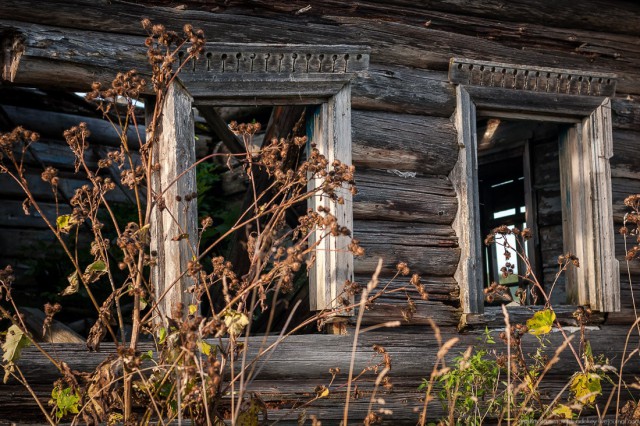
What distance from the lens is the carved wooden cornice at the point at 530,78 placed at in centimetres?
608

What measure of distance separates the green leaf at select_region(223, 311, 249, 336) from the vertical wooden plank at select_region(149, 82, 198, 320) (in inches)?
60.6

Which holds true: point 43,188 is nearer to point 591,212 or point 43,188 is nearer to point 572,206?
point 572,206

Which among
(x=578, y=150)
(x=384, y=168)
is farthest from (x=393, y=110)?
(x=578, y=150)

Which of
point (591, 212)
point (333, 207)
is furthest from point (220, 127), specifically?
point (591, 212)

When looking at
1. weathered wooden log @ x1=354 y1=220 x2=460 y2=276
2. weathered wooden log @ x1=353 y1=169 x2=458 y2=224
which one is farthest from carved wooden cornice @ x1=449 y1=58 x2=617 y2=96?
weathered wooden log @ x1=354 y1=220 x2=460 y2=276

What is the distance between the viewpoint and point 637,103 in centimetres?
679

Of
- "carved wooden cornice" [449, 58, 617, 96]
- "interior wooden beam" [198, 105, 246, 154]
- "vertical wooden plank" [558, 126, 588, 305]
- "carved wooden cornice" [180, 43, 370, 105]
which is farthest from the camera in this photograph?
"interior wooden beam" [198, 105, 246, 154]

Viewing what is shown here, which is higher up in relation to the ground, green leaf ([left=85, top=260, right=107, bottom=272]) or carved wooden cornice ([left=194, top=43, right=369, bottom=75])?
carved wooden cornice ([left=194, top=43, right=369, bottom=75])

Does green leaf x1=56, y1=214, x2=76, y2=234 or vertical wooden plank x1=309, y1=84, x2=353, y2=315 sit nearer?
green leaf x1=56, y1=214, x2=76, y2=234

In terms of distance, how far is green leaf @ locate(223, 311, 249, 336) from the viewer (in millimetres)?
3332

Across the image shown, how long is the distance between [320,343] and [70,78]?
2009 millimetres

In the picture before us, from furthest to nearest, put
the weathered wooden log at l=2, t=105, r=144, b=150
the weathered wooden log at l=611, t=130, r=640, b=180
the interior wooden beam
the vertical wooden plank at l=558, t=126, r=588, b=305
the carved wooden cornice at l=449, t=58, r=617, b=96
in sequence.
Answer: the weathered wooden log at l=2, t=105, r=144, b=150
the interior wooden beam
the weathered wooden log at l=611, t=130, r=640, b=180
the vertical wooden plank at l=558, t=126, r=588, b=305
the carved wooden cornice at l=449, t=58, r=617, b=96

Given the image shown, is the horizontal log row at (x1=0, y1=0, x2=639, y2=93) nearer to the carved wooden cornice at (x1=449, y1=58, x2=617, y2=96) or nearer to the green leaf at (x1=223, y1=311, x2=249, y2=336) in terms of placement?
the carved wooden cornice at (x1=449, y1=58, x2=617, y2=96)

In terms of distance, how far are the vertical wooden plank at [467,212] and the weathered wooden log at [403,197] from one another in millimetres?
74
